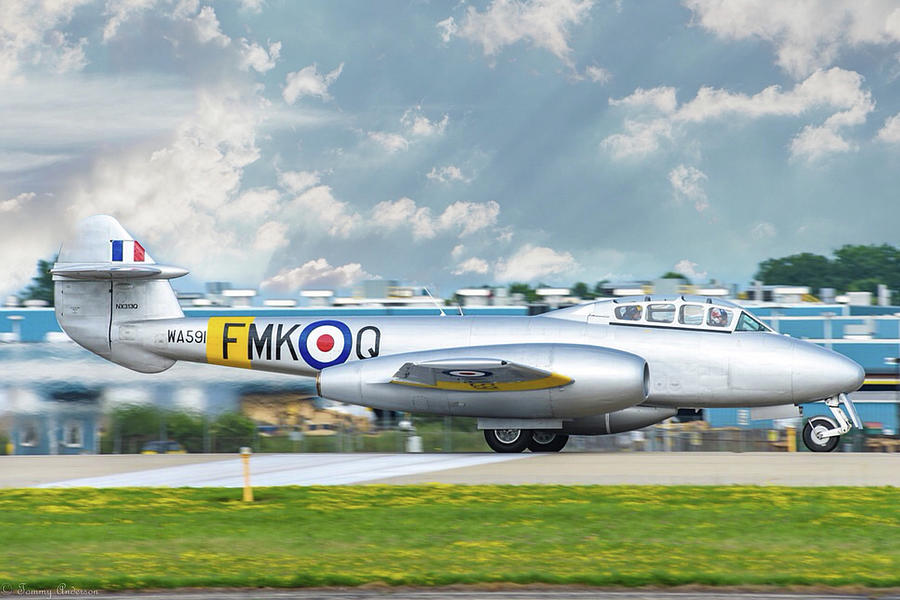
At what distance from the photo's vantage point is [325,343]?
22188 mm

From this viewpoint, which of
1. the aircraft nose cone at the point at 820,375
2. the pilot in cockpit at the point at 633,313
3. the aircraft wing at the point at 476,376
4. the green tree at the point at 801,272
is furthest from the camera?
the green tree at the point at 801,272

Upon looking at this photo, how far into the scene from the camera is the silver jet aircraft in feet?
65.5

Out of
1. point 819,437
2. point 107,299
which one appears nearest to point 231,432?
point 107,299

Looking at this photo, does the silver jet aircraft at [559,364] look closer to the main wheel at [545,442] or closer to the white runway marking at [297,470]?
the main wheel at [545,442]

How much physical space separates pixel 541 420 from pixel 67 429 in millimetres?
11048

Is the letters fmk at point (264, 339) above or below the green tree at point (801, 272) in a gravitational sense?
below

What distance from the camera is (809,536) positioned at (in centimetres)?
1209

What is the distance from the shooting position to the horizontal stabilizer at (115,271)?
75.2 feet

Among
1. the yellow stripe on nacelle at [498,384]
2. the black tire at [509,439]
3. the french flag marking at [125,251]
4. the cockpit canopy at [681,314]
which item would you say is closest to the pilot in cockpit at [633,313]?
the cockpit canopy at [681,314]

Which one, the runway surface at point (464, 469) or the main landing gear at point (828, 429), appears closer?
the runway surface at point (464, 469)

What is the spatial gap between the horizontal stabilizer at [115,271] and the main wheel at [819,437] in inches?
491

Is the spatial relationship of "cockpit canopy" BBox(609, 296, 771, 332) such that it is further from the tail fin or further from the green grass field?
the tail fin

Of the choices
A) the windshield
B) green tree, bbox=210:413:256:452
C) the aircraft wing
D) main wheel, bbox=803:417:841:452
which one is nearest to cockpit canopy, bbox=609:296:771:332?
the windshield

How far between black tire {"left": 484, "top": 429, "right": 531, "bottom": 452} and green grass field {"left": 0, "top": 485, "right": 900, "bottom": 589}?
5.46m
